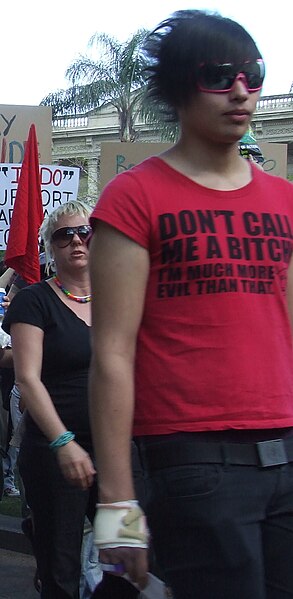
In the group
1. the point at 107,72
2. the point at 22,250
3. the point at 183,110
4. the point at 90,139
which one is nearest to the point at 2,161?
the point at 22,250

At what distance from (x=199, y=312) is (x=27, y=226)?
3956 mm

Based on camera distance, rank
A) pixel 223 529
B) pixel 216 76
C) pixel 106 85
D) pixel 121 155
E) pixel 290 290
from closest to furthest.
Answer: pixel 223 529 < pixel 216 76 < pixel 290 290 < pixel 121 155 < pixel 106 85

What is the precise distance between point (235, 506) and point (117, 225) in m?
0.60

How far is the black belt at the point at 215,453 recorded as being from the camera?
1.96 metres

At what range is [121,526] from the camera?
194cm

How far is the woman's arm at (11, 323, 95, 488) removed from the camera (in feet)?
10.7

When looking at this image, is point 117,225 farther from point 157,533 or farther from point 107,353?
point 157,533

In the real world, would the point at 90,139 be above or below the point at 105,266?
above

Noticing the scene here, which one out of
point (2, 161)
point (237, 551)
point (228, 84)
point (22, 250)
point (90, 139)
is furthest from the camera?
point (90, 139)

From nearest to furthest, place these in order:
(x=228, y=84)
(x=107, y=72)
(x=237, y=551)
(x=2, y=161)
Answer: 1. (x=237, y=551)
2. (x=228, y=84)
3. (x=2, y=161)
4. (x=107, y=72)

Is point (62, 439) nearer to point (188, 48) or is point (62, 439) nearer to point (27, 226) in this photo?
point (188, 48)

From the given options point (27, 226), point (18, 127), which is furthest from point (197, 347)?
point (18, 127)

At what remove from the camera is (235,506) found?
1934 millimetres

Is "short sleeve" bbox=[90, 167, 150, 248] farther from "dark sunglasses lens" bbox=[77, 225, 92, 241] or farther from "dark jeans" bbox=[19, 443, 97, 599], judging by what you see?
"dark sunglasses lens" bbox=[77, 225, 92, 241]
